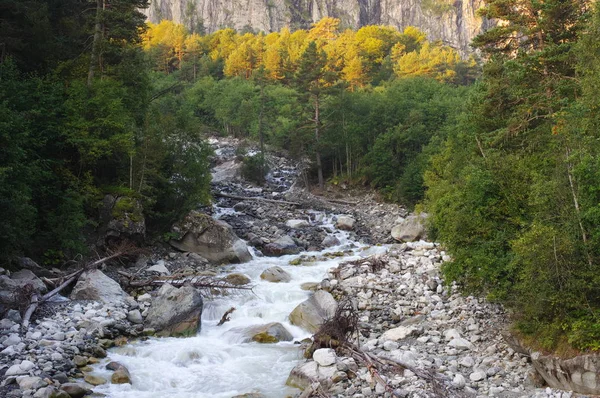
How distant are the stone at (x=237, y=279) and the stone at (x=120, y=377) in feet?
23.7

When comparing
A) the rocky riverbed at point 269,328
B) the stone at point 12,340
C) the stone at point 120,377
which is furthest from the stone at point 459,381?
the stone at point 12,340

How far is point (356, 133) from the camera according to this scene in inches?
1688

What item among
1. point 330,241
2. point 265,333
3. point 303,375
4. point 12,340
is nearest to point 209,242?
point 330,241

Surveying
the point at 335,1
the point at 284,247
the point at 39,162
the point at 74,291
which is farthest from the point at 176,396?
the point at 335,1

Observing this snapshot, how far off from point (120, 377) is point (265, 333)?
4.35 m

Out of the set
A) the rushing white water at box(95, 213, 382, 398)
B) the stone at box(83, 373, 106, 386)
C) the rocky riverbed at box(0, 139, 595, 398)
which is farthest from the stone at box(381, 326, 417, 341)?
the stone at box(83, 373, 106, 386)

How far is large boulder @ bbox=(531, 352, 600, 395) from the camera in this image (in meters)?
8.83

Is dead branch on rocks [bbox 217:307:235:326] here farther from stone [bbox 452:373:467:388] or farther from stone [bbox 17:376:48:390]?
stone [bbox 452:373:467:388]

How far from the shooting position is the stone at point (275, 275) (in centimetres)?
1936

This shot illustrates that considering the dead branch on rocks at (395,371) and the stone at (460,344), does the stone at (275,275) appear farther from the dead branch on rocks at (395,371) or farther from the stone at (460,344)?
the stone at (460,344)

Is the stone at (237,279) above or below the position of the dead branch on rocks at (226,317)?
above

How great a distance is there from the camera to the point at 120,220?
1994cm

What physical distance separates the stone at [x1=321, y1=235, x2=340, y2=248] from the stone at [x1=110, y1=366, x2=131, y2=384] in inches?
629

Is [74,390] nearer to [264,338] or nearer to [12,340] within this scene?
[12,340]
